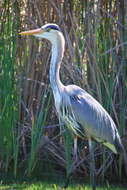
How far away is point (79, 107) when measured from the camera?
225 inches

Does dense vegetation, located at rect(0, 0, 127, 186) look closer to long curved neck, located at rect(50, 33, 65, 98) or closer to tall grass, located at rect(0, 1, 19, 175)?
tall grass, located at rect(0, 1, 19, 175)

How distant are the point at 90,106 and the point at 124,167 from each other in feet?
3.46

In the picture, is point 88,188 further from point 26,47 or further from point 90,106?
point 26,47

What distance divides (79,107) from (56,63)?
55 centimetres

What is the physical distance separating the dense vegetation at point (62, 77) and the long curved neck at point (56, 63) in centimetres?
35

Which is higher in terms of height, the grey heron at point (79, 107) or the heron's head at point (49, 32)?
the heron's head at point (49, 32)

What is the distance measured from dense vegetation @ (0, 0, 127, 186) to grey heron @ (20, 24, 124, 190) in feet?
0.88

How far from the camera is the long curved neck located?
18.6ft

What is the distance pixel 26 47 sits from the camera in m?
6.46

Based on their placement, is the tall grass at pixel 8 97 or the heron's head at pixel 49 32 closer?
the heron's head at pixel 49 32

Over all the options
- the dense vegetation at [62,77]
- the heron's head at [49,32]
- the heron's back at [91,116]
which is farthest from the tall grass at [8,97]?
the heron's back at [91,116]

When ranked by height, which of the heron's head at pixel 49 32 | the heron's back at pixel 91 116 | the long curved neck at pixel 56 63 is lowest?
the heron's back at pixel 91 116

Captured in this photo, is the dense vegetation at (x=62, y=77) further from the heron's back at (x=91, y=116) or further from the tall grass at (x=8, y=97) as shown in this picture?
the heron's back at (x=91, y=116)

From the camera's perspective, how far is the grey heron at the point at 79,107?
5.69 meters
